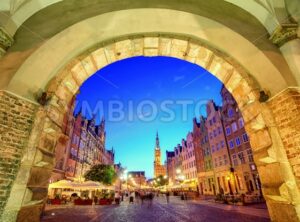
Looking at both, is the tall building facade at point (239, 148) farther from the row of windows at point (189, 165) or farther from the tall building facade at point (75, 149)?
Answer: the tall building facade at point (75, 149)

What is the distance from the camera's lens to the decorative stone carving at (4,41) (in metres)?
4.26

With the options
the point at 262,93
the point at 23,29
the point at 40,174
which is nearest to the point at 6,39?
the point at 23,29

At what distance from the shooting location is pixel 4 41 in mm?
4340

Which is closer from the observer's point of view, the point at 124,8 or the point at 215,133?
the point at 124,8

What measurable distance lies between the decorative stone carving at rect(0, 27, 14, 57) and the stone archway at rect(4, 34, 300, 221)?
1.26 m

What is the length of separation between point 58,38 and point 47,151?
10.3 feet

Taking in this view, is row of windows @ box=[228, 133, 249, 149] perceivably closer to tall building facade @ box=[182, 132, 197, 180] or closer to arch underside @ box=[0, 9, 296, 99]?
tall building facade @ box=[182, 132, 197, 180]

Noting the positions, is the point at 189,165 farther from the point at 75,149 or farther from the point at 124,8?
the point at 124,8

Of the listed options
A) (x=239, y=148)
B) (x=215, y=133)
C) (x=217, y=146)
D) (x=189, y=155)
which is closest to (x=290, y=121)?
(x=239, y=148)

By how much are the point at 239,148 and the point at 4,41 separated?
1186 inches

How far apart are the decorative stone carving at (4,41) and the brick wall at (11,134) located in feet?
3.76

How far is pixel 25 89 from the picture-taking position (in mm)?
4500

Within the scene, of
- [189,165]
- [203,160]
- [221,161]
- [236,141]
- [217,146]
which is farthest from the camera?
[189,165]

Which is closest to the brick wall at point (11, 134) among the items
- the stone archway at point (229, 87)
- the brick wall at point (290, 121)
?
the stone archway at point (229, 87)
